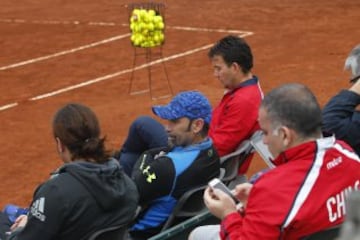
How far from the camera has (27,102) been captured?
Answer: 40.9 feet

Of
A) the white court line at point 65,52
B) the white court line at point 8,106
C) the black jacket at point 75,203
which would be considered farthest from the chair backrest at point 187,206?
the white court line at point 65,52

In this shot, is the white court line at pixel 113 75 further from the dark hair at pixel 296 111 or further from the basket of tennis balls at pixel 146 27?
the dark hair at pixel 296 111

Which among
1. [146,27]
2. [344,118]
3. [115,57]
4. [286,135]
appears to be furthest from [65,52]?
[286,135]

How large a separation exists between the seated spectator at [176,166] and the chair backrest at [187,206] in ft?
0.20

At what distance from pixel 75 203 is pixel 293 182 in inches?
49.3

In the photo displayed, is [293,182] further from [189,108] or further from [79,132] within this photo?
[189,108]

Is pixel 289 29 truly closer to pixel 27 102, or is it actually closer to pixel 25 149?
pixel 27 102

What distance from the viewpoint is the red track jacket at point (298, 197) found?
364 centimetres

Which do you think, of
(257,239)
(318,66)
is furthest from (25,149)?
(257,239)

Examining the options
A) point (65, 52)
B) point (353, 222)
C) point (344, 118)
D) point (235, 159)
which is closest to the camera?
point (353, 222)

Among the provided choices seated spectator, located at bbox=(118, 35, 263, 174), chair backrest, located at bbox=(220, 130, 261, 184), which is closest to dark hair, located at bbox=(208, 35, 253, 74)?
seated spectator, located at bbox=(118, 35, 263, 174)

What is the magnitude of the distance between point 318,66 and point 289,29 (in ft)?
10.4

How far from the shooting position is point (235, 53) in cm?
655

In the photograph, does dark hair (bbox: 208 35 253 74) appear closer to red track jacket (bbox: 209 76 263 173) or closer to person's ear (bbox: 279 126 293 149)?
red track jacket (bbox: 209 76 263 173)
